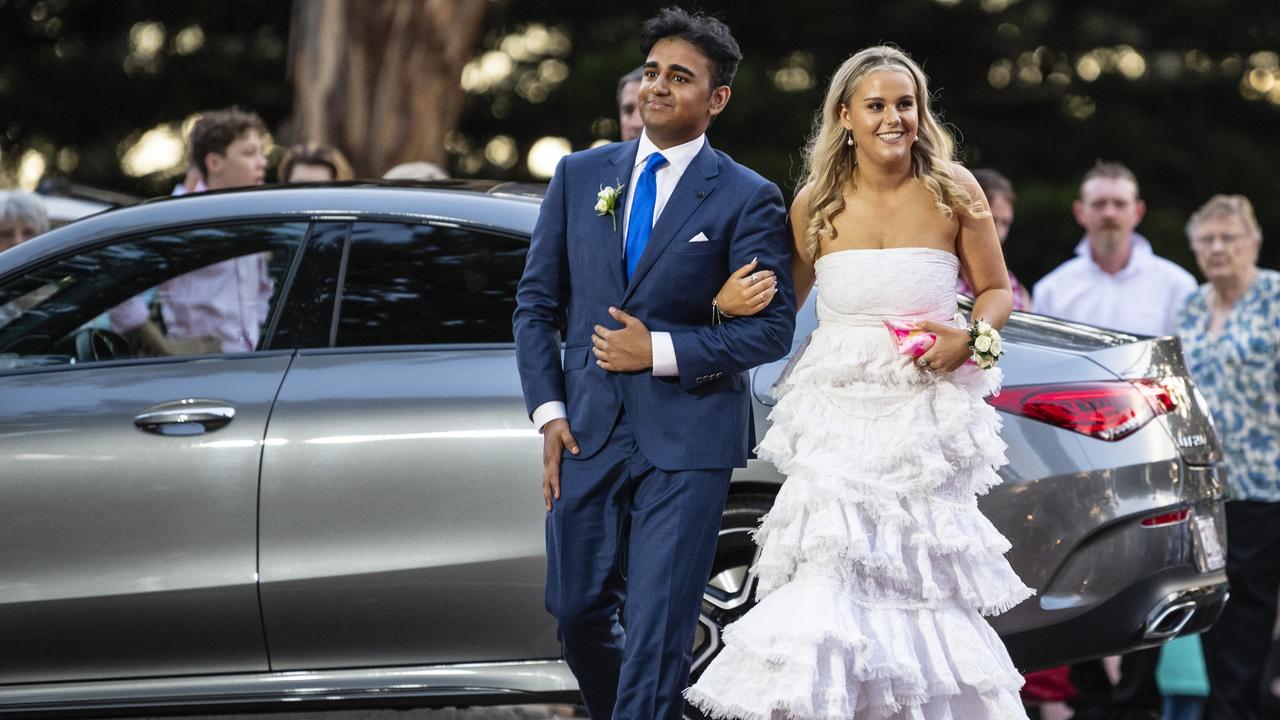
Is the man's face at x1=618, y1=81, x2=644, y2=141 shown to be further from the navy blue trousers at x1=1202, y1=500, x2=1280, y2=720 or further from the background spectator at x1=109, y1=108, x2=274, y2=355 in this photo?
the navy blue trousers at x1=1202, y1=500, x2=1280, y2=720

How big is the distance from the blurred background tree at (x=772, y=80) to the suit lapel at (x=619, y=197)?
463 inches

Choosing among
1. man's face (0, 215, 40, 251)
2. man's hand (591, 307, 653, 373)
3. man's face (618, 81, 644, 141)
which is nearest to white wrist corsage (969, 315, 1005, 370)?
man's hand (591, 307, 653, 373)

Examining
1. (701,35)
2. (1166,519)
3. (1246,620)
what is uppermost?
(701,35)

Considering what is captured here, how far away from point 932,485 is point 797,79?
43.7ft

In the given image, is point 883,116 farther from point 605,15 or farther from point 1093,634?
point 605,15

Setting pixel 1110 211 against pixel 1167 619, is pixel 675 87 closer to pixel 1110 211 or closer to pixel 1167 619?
pixel 1167 619

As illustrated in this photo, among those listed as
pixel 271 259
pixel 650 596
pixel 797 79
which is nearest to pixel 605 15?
pixel 797 79

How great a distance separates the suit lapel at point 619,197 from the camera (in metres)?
4.03

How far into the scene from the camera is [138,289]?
5.11m

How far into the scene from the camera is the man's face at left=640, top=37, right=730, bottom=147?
401 centimetres

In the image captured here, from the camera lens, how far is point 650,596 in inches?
156

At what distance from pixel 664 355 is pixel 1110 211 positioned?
15.1ft

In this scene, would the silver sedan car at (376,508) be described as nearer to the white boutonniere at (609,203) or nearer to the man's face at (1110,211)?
the white boutonniere at (609,203)

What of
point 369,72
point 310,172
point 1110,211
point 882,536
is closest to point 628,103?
point 310,172
